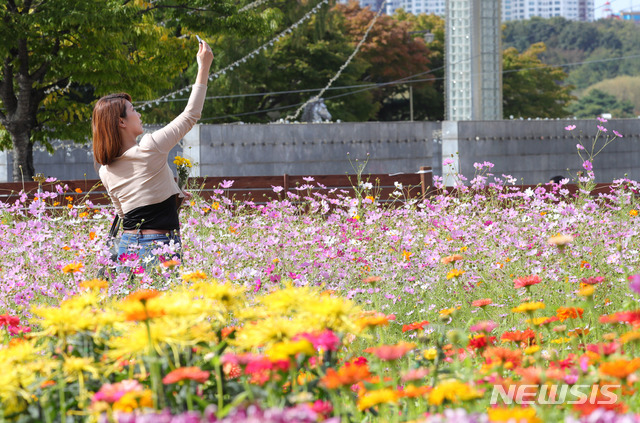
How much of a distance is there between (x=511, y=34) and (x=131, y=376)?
317ft

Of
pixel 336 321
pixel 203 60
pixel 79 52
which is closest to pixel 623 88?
pixel 79 52

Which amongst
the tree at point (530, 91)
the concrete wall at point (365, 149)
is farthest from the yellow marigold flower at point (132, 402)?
the tree at point (530, 91)

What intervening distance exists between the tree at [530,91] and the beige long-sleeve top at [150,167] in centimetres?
3829

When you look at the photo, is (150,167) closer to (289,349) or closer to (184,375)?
(184,375)

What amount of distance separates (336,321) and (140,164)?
2327 mm

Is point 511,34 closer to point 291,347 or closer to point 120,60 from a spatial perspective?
point 120,60

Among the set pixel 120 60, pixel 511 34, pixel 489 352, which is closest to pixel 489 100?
pixel 120 60

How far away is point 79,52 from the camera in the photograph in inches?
487

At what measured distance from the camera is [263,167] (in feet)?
49.2

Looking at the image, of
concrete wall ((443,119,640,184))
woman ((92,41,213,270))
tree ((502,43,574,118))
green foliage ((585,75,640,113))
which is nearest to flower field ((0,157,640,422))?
woman ((92,41,213,270))

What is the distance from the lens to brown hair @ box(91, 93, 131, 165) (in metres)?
3.84

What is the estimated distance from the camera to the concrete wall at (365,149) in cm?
1474

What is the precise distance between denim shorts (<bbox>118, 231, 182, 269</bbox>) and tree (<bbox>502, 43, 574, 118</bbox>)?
38258mm

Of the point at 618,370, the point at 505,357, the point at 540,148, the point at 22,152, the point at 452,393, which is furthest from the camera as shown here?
the point at 540,148
